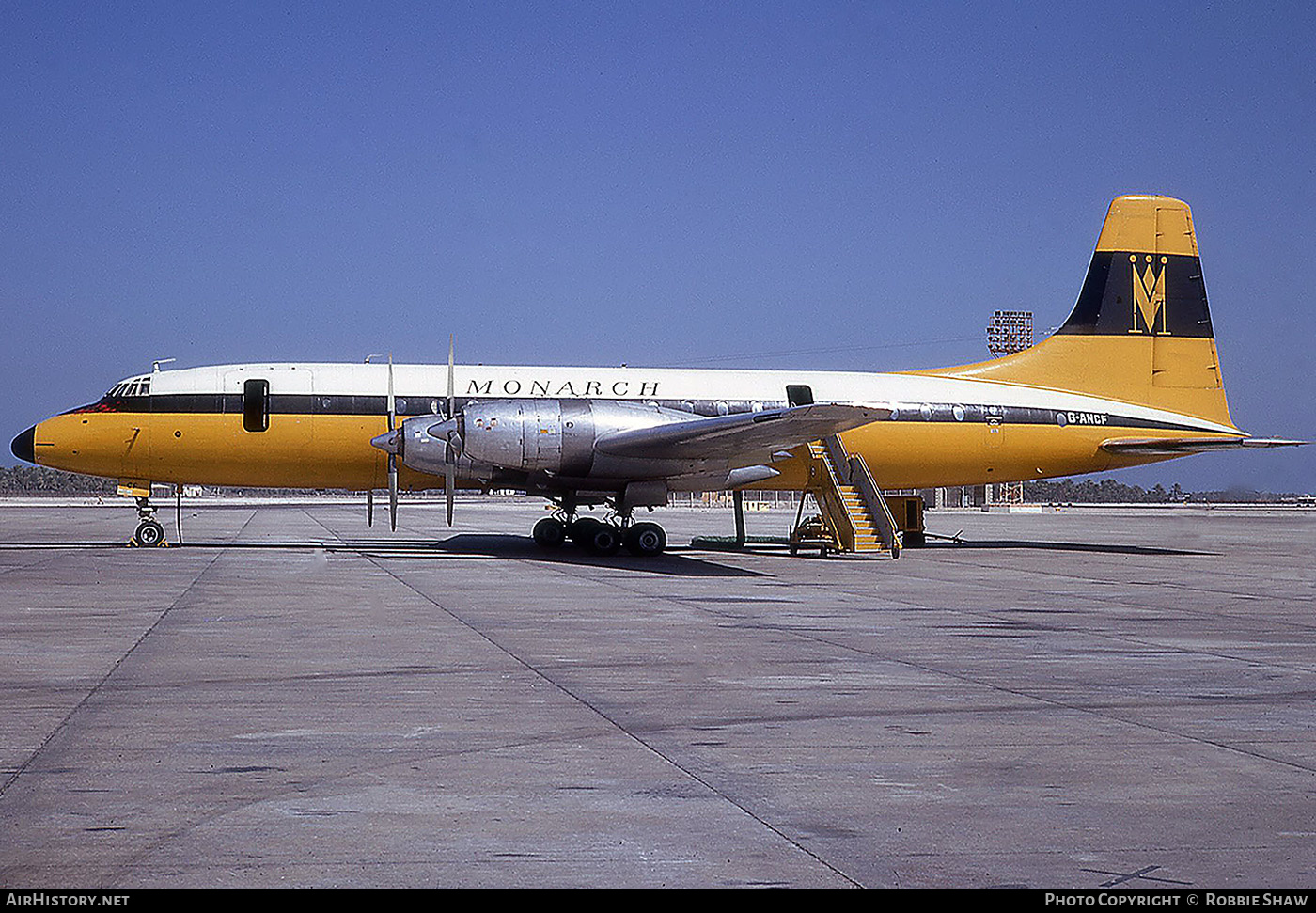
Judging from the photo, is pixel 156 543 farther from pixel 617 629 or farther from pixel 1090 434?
pixel 1090 434

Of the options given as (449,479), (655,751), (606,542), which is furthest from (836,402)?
(655,751)

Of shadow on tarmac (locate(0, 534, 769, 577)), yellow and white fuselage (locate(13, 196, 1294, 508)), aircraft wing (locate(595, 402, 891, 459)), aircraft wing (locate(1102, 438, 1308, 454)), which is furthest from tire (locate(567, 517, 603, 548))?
aircraft wing (locate(1102, 438, 1308, 454))

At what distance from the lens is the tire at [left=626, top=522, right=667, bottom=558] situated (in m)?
25.4

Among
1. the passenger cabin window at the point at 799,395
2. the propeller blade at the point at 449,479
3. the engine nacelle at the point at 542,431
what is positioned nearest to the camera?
the engine nacelle at the point at 542,431

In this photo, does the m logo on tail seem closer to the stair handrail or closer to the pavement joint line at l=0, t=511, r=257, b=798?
the stair handrail

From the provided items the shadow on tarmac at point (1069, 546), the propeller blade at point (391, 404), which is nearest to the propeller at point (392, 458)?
the propeller blade at point (391, 404)

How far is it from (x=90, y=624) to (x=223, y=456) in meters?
13.1

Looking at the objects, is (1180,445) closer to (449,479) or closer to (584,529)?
(584,529)

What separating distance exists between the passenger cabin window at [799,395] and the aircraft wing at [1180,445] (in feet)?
24.9

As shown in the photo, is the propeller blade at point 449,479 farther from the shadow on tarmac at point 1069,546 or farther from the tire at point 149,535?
the shadow on tarmac at point 1069,546

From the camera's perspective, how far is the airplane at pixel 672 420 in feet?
78.3

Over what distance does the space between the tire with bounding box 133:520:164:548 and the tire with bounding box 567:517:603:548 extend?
29.6ft
